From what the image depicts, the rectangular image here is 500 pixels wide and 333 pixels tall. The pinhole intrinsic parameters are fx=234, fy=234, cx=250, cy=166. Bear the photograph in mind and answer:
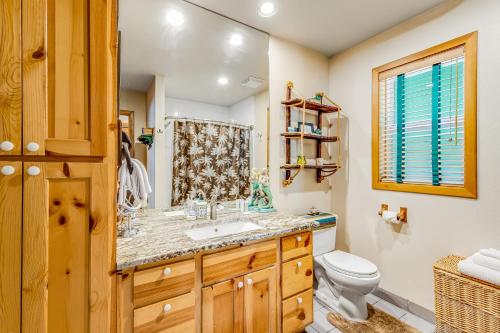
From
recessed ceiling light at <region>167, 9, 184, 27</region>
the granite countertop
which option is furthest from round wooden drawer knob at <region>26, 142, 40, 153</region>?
recessed ceiling light at <region>167, 9, 184, 27</region>

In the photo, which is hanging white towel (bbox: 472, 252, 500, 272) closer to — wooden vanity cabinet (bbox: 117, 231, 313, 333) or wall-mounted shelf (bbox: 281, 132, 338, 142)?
wooden vanity cabinet (bbox: 117, 231, 313, 333)

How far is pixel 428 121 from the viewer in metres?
1.92

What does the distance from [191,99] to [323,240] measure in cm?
176

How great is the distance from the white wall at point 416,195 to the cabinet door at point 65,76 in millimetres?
2225

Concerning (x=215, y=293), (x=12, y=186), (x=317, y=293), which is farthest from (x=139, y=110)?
(x=317, y=293)

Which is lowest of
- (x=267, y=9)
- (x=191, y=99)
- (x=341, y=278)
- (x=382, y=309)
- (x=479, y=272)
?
(x=382, y=309)

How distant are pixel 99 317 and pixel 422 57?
2.74 m

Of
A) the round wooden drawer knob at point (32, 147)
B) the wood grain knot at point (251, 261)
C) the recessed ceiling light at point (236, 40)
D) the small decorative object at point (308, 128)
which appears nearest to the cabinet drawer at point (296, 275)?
the wood grain knot at point (251, 261)

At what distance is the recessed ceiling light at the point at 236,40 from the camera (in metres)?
2.00

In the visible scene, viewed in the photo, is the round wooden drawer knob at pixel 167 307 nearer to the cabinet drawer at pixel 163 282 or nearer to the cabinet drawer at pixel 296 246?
the cabinet drawer at pixel 163 282

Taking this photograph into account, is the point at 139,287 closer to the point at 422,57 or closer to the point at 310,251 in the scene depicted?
the point at 310,251

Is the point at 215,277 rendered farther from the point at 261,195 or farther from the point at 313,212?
the point at 313,212

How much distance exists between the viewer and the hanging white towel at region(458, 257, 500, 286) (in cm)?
136

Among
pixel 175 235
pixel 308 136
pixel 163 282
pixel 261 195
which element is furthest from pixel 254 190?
pixel 163 282
